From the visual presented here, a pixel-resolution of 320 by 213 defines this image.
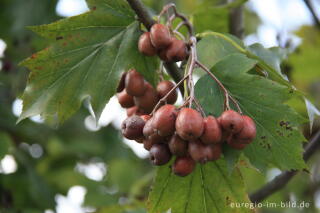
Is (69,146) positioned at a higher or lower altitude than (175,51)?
lower

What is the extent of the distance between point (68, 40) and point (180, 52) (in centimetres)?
55

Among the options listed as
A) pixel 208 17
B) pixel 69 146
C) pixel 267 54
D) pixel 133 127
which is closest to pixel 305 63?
pixel 208 17

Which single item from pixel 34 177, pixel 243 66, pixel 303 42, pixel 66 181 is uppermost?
pixel 243 66

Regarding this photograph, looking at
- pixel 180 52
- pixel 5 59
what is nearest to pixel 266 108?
pixel 180 52

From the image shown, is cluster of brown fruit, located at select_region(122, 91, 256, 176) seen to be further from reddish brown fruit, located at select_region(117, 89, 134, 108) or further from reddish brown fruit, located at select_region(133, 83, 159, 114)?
reddish brown fruit, located at select_region(117, 89, 134, 108)

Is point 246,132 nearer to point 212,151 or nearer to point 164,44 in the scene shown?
point 212,151

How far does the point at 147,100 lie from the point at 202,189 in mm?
483

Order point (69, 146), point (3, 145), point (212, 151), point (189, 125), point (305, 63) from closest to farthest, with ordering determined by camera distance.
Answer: point (189, 125), point (212, 151), point (3, 145), point (305, 63), point (69, 146)

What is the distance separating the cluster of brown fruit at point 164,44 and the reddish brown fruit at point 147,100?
0.17 meters

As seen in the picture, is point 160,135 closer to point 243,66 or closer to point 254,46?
point 243,66

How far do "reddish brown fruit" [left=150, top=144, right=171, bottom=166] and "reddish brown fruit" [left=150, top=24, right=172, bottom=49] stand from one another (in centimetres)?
50

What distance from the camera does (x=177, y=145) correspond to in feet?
6.07

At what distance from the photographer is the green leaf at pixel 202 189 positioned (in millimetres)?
2229

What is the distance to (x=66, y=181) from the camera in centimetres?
440
